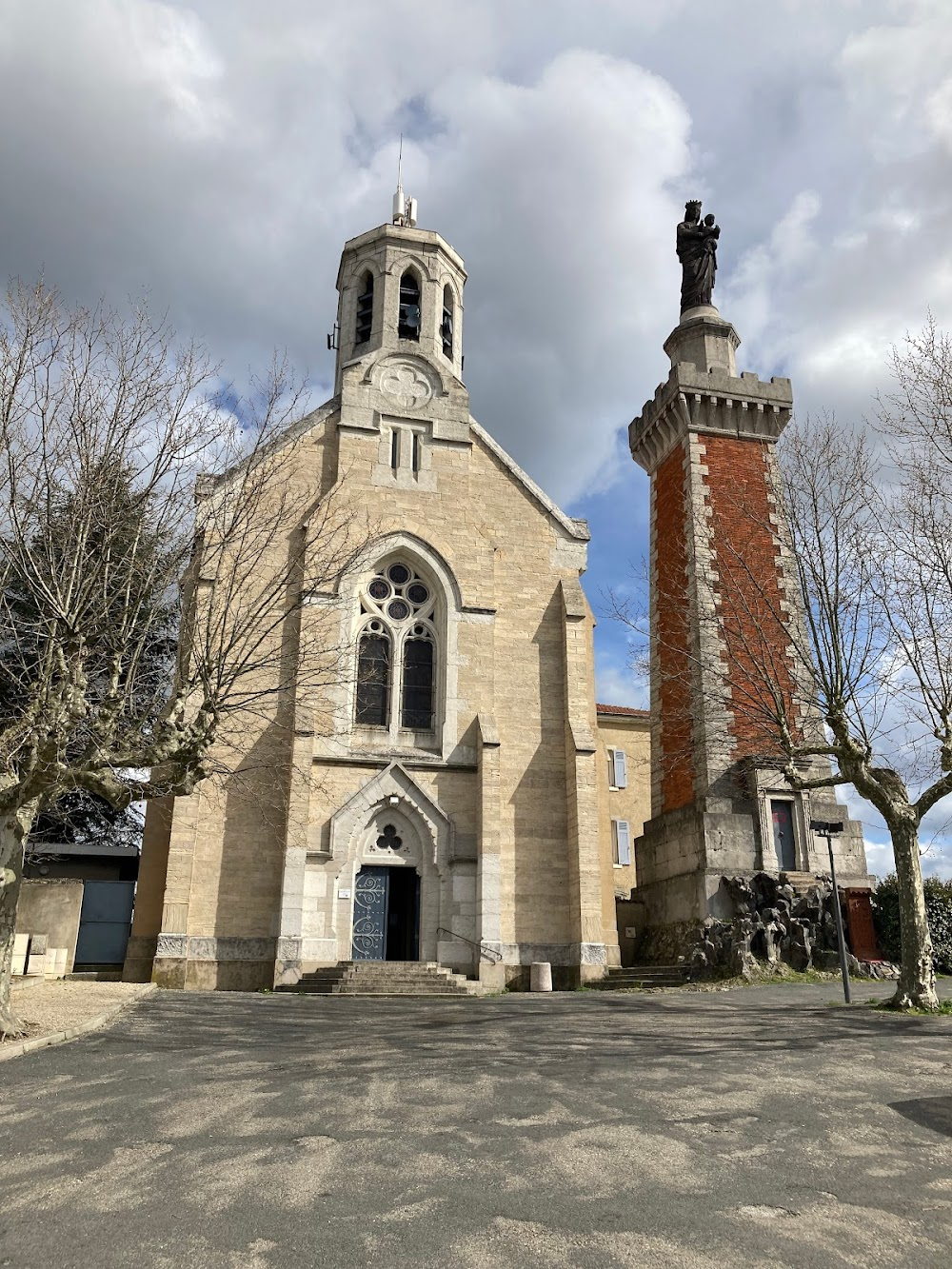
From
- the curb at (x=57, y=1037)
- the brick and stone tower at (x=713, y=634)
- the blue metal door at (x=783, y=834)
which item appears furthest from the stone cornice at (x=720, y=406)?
the curb at (x=57, y=1037)

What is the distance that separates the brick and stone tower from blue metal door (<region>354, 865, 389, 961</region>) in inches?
264

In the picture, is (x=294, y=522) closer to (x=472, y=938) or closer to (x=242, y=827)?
(x=242, y=827)

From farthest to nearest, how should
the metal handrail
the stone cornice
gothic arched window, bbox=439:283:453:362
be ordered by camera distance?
gothic arched window, bbox=439:283:453:362, the stone cornice, the metal handrail

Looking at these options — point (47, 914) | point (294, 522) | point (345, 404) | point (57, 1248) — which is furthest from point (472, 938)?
point (57, 1248)

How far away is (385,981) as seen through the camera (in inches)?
709

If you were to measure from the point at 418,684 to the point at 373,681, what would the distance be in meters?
1.06

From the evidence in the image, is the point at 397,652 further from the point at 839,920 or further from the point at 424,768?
the point at 839,920

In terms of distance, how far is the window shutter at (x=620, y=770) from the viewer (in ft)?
107

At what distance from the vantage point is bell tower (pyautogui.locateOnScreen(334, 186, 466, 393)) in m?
25.9

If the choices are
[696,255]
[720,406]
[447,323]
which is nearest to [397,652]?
[447,323]

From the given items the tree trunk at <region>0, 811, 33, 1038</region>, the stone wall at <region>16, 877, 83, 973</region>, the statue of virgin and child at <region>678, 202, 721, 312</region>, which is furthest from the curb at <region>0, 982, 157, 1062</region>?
the statue of virgin and child at <region>678, 202, 721, 312</region>

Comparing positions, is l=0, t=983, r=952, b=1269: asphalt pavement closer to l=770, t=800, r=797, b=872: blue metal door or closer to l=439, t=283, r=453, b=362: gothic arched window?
l=770, t=800, r=797, b=872: blue metal door

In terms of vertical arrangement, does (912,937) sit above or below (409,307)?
below

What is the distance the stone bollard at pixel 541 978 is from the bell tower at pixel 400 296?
49.4ft
